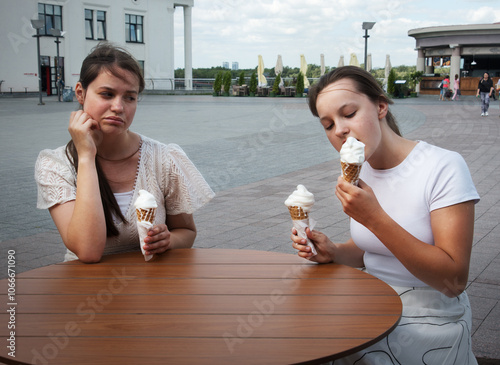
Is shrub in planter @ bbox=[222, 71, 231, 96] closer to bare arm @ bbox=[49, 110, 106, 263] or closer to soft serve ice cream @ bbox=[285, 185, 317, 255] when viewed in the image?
bare arm @ bbox=[49, 110, 106, 263]

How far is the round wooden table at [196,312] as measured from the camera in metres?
1.41

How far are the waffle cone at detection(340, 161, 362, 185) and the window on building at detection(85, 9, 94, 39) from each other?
134 feet

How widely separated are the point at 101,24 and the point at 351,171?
4232 centimetres

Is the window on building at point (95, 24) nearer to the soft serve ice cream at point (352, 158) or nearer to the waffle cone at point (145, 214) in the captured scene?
the waffle cone at point (145, 214)

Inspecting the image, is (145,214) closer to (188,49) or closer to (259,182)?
(259,182)

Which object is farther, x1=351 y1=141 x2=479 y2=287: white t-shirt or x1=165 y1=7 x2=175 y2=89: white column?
x1=165 y1=7 x2=175 y2=89: white column

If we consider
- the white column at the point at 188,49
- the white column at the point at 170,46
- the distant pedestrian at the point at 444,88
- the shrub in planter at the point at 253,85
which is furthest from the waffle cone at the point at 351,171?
the white column at the point at 170,46

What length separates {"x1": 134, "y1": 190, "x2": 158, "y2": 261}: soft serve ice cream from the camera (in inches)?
82.6

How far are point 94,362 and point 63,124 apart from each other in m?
16.6

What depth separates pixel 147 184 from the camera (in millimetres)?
2572

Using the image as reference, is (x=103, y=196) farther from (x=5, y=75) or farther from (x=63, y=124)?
(x=5, y=75)

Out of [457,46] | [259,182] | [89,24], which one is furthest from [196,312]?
[457,46]

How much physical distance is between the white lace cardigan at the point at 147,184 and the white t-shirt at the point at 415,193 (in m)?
0.88

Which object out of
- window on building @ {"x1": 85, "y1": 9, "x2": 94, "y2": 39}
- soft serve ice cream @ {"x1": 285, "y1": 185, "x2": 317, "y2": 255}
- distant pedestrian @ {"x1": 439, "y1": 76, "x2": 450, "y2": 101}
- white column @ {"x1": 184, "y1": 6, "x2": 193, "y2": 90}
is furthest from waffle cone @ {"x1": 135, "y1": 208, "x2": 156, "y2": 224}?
white column @ {"x1": 184, "y1": 6, "x2": 193, "y2": 90}
